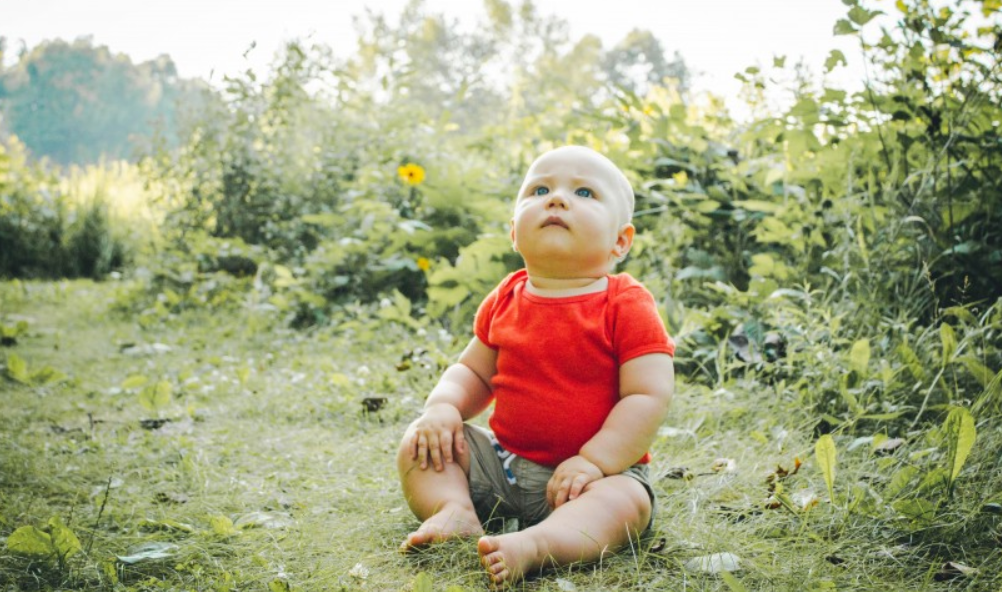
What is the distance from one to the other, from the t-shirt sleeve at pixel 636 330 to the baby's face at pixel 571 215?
0.12 meters

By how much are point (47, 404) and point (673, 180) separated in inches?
119

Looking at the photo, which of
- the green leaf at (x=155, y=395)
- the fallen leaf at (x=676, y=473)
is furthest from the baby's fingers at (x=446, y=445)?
the green leaf at (x=155, y=395)

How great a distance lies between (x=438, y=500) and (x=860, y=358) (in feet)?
4.80

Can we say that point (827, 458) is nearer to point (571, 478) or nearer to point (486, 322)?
point (571, 478)

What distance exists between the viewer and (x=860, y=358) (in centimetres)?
228

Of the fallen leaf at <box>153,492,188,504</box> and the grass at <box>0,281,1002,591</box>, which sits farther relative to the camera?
the fallen leaf at <box>153,492,188,504</box>

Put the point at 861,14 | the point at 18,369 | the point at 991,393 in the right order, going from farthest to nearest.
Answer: the point at 18,369
the point at 861,14
the point at 991,393

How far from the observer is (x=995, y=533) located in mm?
1516

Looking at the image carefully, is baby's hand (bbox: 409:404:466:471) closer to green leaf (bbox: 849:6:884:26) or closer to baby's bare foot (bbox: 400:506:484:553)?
baby's bare foot (bbox: 400:506:484:553)

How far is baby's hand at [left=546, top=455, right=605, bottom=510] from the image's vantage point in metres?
1.54

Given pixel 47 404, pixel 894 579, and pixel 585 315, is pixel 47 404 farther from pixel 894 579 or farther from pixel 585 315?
pixel 894 579

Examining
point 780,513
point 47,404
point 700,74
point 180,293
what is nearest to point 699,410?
point 780,513

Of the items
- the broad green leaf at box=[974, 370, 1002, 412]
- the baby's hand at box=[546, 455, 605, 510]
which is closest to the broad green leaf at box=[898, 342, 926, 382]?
the broad green leaf at box=[974, 370, 1002, 412]

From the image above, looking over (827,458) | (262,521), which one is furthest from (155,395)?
(827,458)
